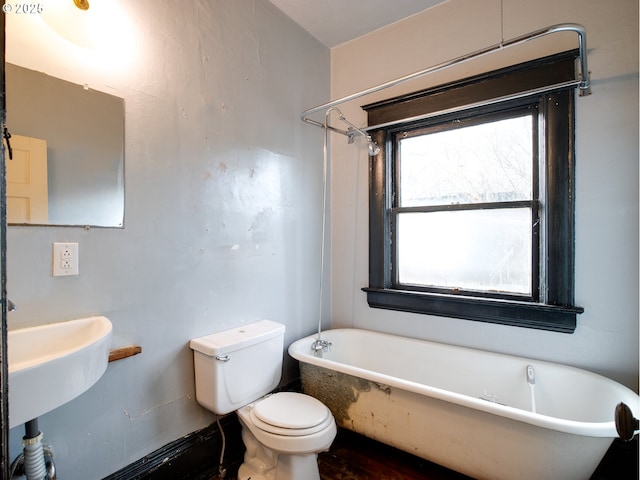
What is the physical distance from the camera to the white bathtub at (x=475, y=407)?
49.8 inches

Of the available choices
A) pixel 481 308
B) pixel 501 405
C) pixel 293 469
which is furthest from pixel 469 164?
pixel 293 469

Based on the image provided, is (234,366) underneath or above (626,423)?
underneath

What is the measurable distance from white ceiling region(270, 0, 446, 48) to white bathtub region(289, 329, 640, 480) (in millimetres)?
2173

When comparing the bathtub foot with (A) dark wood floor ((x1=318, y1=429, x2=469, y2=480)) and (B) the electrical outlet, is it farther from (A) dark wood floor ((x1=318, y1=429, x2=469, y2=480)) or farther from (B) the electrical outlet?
(B) the electrical outlet

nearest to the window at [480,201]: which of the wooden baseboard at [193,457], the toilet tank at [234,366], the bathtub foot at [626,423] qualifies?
the toilet tank at [234,366]

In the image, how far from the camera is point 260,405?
5.20 feet

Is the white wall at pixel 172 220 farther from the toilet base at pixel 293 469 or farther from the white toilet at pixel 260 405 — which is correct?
the toilet base at pixel 293 469

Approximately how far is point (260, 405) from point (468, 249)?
1536 mm

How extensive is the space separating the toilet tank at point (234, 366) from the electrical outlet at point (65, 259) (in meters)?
0.63

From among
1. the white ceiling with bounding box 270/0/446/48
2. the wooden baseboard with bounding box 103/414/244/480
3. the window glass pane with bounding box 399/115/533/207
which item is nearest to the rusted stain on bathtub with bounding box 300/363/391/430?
the wooden baseboard with bounding box 103/414/244/480

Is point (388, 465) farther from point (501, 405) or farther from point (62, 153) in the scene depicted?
point (62, 153)

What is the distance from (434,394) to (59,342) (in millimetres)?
1530

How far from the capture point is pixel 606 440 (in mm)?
1190

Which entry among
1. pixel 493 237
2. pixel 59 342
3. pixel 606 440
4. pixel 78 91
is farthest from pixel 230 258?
pixel 606 440
